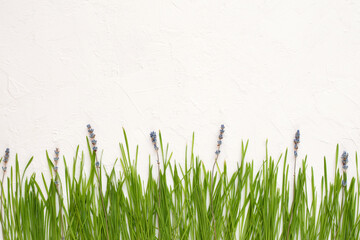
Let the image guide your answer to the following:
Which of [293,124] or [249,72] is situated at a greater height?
[249,72]

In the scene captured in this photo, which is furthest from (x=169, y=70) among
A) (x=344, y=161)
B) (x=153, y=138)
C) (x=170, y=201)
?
(x=344, y=161)

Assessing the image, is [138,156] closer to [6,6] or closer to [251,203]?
[251,203]

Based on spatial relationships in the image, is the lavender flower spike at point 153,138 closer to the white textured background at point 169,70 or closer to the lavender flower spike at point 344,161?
the white textured background at point 169,70

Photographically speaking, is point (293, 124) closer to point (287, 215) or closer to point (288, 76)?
point (288, 76)

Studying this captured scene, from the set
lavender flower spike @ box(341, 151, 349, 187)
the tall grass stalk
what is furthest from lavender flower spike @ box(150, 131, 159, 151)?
lavender flower spike @ box(341, 151, 349, 187)

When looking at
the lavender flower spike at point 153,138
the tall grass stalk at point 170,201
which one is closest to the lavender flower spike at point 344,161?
the tall grass stalk at point 170,201

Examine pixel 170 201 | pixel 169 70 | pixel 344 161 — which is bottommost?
pixel 170 201

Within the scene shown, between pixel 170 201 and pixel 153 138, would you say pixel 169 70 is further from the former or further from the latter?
pixel 170 201

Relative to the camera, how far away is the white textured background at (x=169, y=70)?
791 mm

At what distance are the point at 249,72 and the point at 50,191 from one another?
0.75 m

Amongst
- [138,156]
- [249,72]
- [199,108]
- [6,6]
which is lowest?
[138,156]

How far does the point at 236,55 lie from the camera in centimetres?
79

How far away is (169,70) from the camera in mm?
794

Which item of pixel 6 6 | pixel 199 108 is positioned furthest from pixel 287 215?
pixel 6 6
